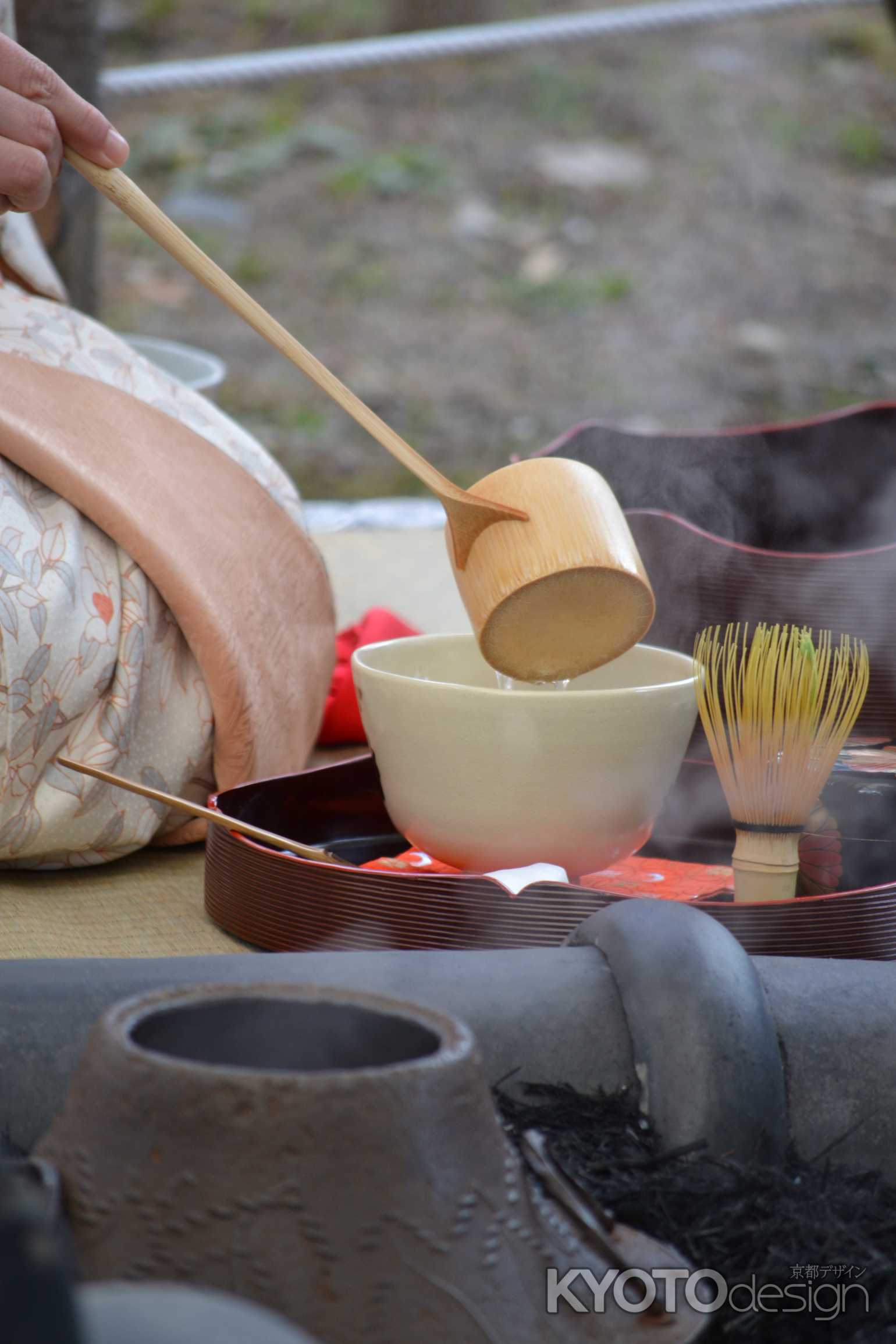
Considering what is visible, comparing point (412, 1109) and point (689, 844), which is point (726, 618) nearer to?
point (689, 844)

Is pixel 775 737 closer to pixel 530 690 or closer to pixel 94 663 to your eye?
pixel 530 690

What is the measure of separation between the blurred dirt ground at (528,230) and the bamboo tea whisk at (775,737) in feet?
8.89

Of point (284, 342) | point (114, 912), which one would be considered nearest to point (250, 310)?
point (284, 342)

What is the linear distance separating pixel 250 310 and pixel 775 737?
0.38 meters

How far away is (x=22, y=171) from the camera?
79cm

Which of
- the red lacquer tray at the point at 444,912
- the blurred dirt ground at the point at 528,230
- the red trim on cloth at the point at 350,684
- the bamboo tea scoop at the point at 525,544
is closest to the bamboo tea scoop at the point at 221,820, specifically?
the red lacquer tray at the point at 444,912

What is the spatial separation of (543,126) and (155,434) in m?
4.16

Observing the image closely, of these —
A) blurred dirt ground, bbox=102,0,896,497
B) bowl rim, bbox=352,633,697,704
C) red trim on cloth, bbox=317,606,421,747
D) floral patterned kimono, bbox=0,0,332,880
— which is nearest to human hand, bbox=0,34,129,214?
floral patterned kimono, bbox=0,0,332,880

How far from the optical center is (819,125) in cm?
481

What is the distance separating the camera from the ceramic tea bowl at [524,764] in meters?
0.74

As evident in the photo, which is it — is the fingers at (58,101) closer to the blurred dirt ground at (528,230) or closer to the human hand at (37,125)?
the human hand at (37,125)

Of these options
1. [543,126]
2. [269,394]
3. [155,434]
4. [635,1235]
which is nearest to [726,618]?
[155,434]

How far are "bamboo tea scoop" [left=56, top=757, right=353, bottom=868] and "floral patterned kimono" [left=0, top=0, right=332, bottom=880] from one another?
0.03 meters

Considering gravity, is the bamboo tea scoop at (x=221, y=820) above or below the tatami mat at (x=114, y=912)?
above
